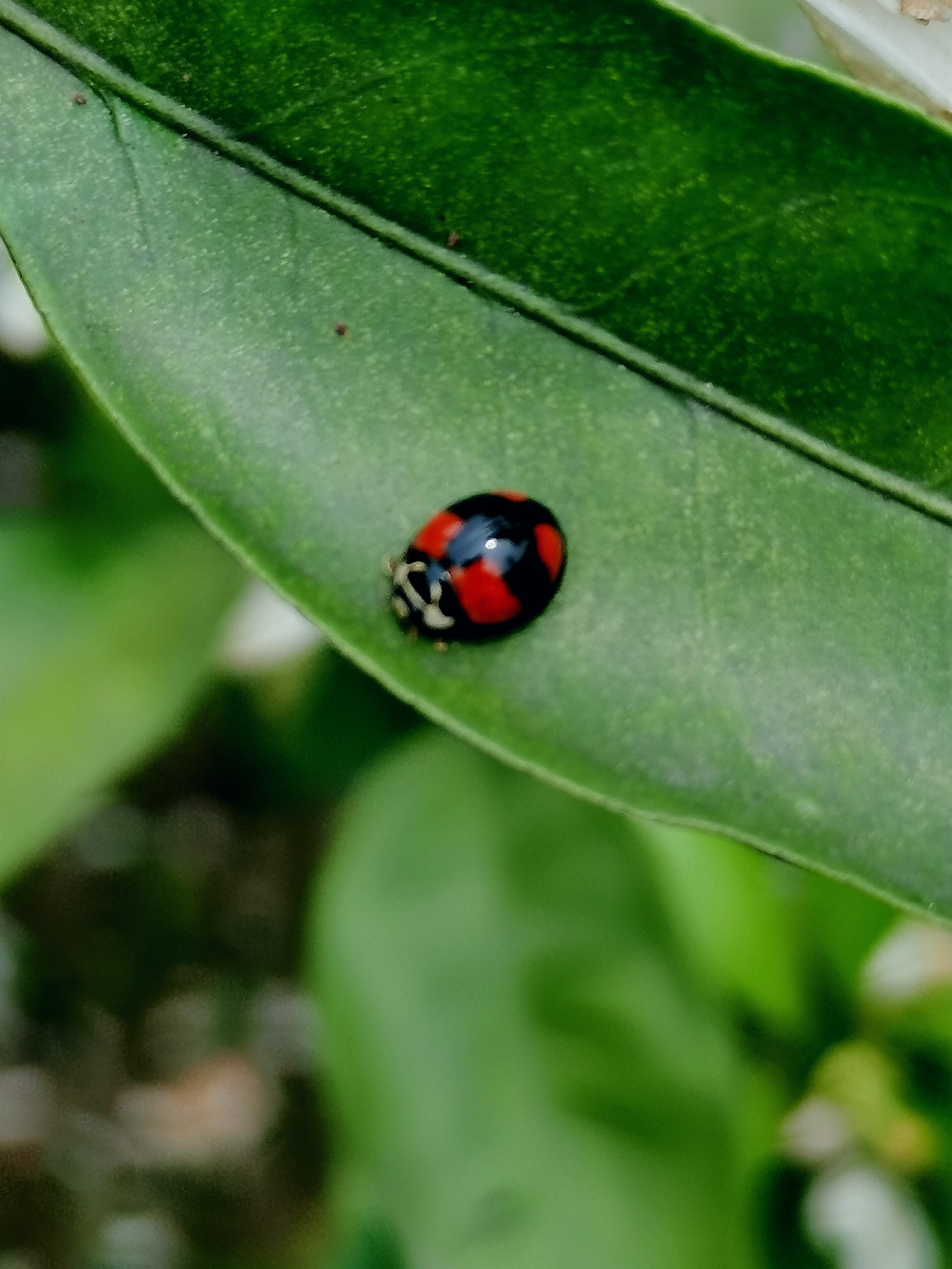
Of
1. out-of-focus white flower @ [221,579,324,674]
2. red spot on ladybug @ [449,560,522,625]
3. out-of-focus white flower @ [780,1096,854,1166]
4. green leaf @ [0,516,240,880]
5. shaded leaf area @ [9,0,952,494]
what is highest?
shaded leaf area @ [9,0,952,494]

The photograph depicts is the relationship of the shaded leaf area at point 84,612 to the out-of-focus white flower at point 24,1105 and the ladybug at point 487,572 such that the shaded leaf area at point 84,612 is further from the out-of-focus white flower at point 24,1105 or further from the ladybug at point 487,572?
the out-of-focus white flower at point 24,1105

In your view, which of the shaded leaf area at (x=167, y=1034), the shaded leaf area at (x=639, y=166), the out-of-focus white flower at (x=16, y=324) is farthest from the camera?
the shaded leaf area at (x=167, y=1034)

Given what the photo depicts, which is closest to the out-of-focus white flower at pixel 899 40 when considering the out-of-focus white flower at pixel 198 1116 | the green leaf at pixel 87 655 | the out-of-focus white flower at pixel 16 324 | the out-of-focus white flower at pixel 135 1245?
the green leaf at pixel 87 655

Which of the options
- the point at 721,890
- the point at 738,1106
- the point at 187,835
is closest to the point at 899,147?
the point at 721,890

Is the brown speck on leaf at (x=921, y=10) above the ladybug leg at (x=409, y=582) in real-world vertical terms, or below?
above

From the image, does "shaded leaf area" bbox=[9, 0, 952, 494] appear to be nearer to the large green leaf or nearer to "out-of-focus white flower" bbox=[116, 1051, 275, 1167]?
the large green leaf

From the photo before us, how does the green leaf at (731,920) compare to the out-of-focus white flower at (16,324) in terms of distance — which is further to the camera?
the out-of-focus white flower at (16,324)

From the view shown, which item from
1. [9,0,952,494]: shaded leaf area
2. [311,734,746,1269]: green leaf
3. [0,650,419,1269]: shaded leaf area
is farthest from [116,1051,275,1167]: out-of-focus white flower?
[9,0,952,494]: shaded leaf area
